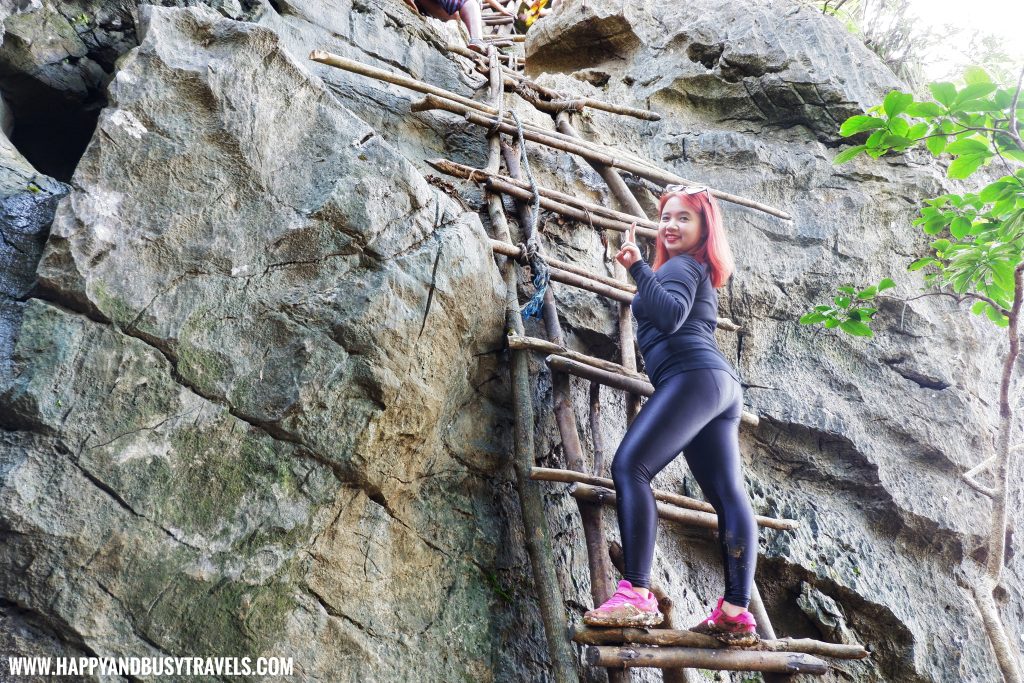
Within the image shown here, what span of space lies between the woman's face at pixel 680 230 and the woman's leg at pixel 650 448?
0.67m

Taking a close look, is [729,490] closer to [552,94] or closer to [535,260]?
[535,260]

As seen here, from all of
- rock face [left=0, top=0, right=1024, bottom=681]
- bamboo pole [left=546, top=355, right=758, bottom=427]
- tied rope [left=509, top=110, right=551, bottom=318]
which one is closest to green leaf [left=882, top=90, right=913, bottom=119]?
bamboo pole [left=546, top=355, right=758, bottom=427]

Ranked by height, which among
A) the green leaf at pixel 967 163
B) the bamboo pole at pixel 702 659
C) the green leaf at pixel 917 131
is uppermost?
the green leaf at pixel 917 131

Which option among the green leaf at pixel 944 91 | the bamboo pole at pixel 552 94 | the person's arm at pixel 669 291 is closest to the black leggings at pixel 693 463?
the person's arm at pixel 669 291

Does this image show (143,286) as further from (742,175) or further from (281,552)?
(742,175)

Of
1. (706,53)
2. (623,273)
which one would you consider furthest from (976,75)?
(706,53)

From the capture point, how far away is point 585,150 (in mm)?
5176

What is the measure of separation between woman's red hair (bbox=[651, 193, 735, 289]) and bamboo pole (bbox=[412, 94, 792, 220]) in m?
1.27

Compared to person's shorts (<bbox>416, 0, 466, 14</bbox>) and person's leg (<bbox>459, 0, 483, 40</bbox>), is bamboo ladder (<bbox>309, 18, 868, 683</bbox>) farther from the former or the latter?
person's shorts (<bbox>416, 0, 466, 14</bbox>)

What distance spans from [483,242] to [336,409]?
3.85ft

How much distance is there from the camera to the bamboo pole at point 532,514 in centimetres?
318

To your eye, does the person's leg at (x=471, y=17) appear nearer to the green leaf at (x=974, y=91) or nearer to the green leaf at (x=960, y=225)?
the green leaf at (x=960, y=225)

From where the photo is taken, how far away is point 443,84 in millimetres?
5598

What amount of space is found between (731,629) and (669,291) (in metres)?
1.44
